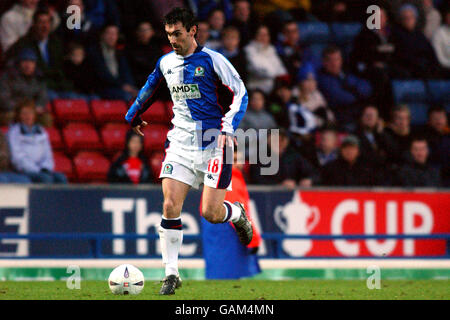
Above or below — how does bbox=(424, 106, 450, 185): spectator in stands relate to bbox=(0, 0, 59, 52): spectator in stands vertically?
below

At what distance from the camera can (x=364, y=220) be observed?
519 inches

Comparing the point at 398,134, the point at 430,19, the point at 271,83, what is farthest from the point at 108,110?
the point at 430,19

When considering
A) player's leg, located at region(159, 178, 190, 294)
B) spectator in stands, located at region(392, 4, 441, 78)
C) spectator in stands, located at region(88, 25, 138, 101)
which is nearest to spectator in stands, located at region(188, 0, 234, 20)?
spectator in stands, located at region(88, 25, 138, 101)

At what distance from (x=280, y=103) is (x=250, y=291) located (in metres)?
6.42

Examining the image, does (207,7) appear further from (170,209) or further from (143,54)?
(170,209)

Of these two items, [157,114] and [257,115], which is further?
[157,114]

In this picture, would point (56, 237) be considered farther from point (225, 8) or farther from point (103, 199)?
point (225, 8)

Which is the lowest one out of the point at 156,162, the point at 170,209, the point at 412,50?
the point at 170,209

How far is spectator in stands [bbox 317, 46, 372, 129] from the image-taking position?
625 inches

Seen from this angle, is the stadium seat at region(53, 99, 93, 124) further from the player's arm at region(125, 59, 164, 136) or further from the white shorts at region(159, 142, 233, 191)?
the white shorts at region(159, 142, 233, 191)

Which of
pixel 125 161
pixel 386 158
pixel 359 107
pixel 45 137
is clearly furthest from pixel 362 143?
pixel 45 137

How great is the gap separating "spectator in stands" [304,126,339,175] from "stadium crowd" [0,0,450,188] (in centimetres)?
2

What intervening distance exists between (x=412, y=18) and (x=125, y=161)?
21.9ft

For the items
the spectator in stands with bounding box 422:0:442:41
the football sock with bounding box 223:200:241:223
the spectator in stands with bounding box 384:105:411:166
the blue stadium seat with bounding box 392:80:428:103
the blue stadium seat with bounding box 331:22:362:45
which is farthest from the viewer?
the spectator in stands with bounding box 422:0:442:41
